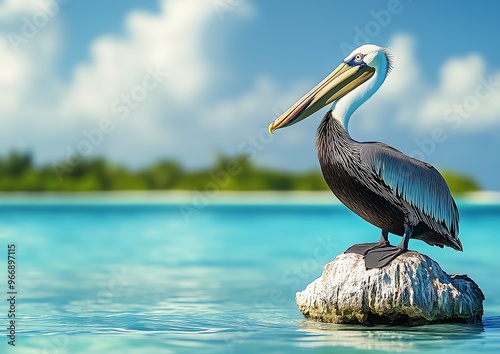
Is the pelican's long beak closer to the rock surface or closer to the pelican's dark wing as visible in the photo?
the pelican's dark wing

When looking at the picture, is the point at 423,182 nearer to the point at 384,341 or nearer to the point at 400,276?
the point at 400,276

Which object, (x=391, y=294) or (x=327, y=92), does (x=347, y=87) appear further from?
(x=391, y=294)

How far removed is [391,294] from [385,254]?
0.32 m

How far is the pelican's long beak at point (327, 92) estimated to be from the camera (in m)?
7.23

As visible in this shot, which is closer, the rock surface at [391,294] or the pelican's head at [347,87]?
the rock surface at [391,294]

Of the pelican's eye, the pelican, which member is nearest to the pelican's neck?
the pelican

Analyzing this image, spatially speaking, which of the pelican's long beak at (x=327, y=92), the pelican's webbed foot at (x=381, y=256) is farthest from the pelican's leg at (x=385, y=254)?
the pelican's long beak at (x=327, y=92)

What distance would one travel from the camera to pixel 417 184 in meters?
7.00

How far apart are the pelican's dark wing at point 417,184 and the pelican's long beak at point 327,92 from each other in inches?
21.3

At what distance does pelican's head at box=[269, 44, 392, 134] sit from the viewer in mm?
7168

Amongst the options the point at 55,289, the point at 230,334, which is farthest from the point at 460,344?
the point at 55,289

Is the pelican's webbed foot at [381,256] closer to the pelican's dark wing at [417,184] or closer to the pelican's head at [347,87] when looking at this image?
the pelican's dark wing at [417,184]

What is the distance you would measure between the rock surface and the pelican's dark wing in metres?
0.33

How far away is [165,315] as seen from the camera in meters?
8.19
